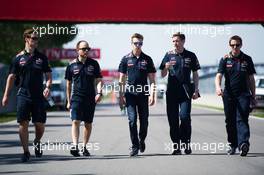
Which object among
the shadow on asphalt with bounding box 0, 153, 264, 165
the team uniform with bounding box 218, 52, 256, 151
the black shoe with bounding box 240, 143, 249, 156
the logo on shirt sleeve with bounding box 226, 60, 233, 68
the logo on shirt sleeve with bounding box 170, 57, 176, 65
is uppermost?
the logo on shirt sleeve with bounding box 170, 57, 176, 65

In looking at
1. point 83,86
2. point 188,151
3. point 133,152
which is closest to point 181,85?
point 188,151

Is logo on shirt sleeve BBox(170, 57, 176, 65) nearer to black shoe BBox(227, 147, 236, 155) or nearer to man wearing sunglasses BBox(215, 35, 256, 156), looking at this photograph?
man wearing sunglasses BBox(215, 35, 256, 156)

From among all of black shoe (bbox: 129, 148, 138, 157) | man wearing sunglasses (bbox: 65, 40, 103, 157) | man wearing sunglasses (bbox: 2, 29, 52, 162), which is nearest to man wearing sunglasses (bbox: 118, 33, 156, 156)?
black shoe (bbox: 129, 148, 138, 157)

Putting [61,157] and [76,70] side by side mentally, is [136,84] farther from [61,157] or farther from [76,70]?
[61,157]

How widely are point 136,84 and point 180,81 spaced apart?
78cm

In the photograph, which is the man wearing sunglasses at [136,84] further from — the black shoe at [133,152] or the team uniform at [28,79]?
the team uniform at [28,79]

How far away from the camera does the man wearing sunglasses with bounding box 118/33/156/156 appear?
13.2 m

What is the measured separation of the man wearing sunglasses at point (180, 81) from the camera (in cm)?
1333

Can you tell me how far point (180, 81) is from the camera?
13.4m

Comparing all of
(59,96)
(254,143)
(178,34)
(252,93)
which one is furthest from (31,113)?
(59,96)

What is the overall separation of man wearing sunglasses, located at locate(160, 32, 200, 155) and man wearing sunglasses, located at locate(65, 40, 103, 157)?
119cm

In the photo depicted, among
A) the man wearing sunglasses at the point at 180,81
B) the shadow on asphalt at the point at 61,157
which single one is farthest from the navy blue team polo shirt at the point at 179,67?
the shadow on asphalt at the point at 61,157

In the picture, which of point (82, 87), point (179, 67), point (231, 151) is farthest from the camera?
point (231, 151)
